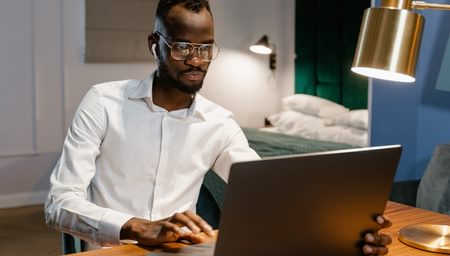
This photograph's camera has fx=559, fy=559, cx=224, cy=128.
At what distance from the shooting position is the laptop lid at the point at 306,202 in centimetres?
79

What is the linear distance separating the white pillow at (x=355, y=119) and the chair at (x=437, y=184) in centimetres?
165

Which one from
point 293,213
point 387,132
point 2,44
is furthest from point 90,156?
point 2,44

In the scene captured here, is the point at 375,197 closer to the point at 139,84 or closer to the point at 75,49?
the point at 139,84

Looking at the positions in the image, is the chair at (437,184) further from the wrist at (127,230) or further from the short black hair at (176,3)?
the wrist at (127,230)

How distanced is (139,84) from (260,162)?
32.7 inches

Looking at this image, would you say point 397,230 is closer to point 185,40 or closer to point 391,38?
point 391,38

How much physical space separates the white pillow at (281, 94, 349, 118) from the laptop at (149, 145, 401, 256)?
3.25m

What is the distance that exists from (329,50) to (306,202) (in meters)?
3.82

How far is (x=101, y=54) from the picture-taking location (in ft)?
13.5

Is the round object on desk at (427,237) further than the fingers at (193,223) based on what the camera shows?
Yes

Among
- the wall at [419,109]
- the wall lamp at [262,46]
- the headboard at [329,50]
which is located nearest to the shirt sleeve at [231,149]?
the wall at [419,109]

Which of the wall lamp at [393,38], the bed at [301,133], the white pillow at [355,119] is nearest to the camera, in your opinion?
the wall lamp at [393,38]

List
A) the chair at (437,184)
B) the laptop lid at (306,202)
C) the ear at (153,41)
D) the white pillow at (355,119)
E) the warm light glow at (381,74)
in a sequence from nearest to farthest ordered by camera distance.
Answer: the laptop lid at (306,202) → the warm light glow at (381,74) → the ear at (153,41) → the chair at (437,184) → the white pillow at (355,119)

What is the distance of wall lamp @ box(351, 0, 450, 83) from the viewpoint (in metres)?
0.95
